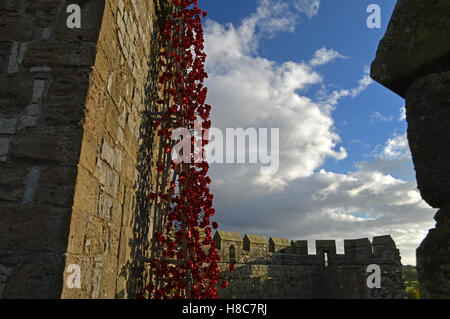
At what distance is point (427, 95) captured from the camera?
1.46 metres

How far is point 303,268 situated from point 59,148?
11.7m

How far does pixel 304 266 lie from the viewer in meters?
12.0

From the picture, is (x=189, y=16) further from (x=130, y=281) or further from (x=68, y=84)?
(x=130, y=281)

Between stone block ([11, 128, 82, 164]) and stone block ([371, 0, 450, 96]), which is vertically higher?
stone block ([371, 0, 450, 96])

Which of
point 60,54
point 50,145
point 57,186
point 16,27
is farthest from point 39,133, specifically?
point 16,27

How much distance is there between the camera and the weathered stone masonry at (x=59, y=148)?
166 cm

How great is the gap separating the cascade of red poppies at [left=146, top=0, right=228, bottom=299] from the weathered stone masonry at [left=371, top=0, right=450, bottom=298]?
2.42 metres

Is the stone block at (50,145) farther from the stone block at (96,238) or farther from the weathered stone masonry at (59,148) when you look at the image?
the stone block at (96,238)

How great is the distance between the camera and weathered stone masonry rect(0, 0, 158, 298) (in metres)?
1.66

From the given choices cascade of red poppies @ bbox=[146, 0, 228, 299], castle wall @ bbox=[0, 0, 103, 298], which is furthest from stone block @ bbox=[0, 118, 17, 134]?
cascade of red poppies @ bbox=[146, 0, 228, 299]

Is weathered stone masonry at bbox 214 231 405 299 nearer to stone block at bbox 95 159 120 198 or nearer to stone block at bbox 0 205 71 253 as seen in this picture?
stone block at bbox 95 159 120 198

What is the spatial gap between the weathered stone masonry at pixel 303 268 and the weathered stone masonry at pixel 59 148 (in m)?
7.36
